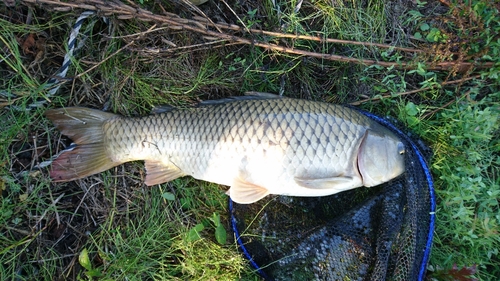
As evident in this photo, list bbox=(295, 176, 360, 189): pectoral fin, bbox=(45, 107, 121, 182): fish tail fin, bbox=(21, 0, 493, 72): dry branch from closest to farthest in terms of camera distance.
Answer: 1. bbox=(295, 176, 360, 189): pectoral fin
2. bbox=(21, 0, 493, 72): dry branch
3. bbox=(45, 107, 121, 182): fish tail fin

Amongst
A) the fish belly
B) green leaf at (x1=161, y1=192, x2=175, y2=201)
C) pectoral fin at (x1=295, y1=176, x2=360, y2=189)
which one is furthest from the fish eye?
green leaf at (x1=161, y1=192, x2=175, y2=201)

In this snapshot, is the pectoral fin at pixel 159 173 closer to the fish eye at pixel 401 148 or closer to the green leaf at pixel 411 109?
the fish eye at pixel 401 148

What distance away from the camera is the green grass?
2100 millimetres

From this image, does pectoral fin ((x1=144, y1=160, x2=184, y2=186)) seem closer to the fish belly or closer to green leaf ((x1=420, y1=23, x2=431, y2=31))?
the fish belly

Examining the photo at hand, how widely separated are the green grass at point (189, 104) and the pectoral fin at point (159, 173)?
0.45 ft

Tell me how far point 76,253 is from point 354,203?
1671 millimetres

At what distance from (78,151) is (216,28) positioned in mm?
1071

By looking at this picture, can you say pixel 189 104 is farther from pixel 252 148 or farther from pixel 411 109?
pixel 411 109

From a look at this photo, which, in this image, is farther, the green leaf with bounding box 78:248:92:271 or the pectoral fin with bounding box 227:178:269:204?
the green leaf with bounding box 78:248:92:271

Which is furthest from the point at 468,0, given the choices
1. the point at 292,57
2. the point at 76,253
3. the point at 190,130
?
the point at 76,253

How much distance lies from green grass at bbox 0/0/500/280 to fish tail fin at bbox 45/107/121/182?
123 millimetres

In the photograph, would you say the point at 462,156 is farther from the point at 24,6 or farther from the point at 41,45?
the point at 24,6

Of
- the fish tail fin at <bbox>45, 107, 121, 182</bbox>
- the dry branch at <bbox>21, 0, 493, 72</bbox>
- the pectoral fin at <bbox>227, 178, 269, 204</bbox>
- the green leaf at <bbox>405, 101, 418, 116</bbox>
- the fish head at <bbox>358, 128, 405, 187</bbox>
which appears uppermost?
the dry branch at <bbox>21, 0, 493, 72</bbox>

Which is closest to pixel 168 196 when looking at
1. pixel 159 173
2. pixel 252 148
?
pixel 159 173
